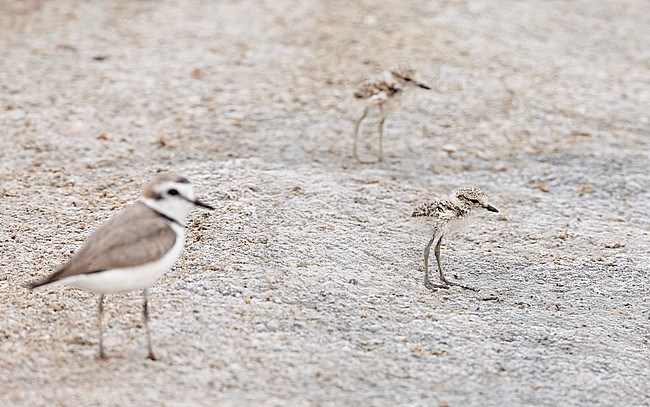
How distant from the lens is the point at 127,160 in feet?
25.2

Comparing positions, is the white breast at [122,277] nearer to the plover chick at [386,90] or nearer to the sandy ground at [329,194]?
the sandy ground at [329,194]

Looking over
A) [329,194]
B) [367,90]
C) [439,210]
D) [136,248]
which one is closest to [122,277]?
[136,248]

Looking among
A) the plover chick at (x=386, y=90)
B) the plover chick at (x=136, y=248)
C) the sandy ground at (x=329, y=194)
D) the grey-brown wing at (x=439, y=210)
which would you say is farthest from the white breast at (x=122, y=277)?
the plover chick at (x=386, y=90)

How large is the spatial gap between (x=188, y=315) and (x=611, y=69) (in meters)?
6.81

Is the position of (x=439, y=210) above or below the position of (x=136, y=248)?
below

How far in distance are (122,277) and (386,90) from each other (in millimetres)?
3911

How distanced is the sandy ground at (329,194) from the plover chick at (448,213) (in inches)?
6.9

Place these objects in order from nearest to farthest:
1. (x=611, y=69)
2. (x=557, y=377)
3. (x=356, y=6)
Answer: (x=557, y=377) < (x=611, y=69) < (x=356, y=6)

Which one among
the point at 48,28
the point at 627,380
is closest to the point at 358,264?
the point at 627,380

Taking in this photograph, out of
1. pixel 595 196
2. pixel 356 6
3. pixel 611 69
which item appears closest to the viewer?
pixel 595 196

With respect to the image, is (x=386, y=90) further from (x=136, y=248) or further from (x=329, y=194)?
(x=136, y=248)

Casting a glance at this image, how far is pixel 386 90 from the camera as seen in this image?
771 cm

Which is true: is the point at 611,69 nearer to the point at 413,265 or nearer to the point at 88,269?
the point at 413,265

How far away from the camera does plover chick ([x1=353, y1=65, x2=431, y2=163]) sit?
25.3 ft
